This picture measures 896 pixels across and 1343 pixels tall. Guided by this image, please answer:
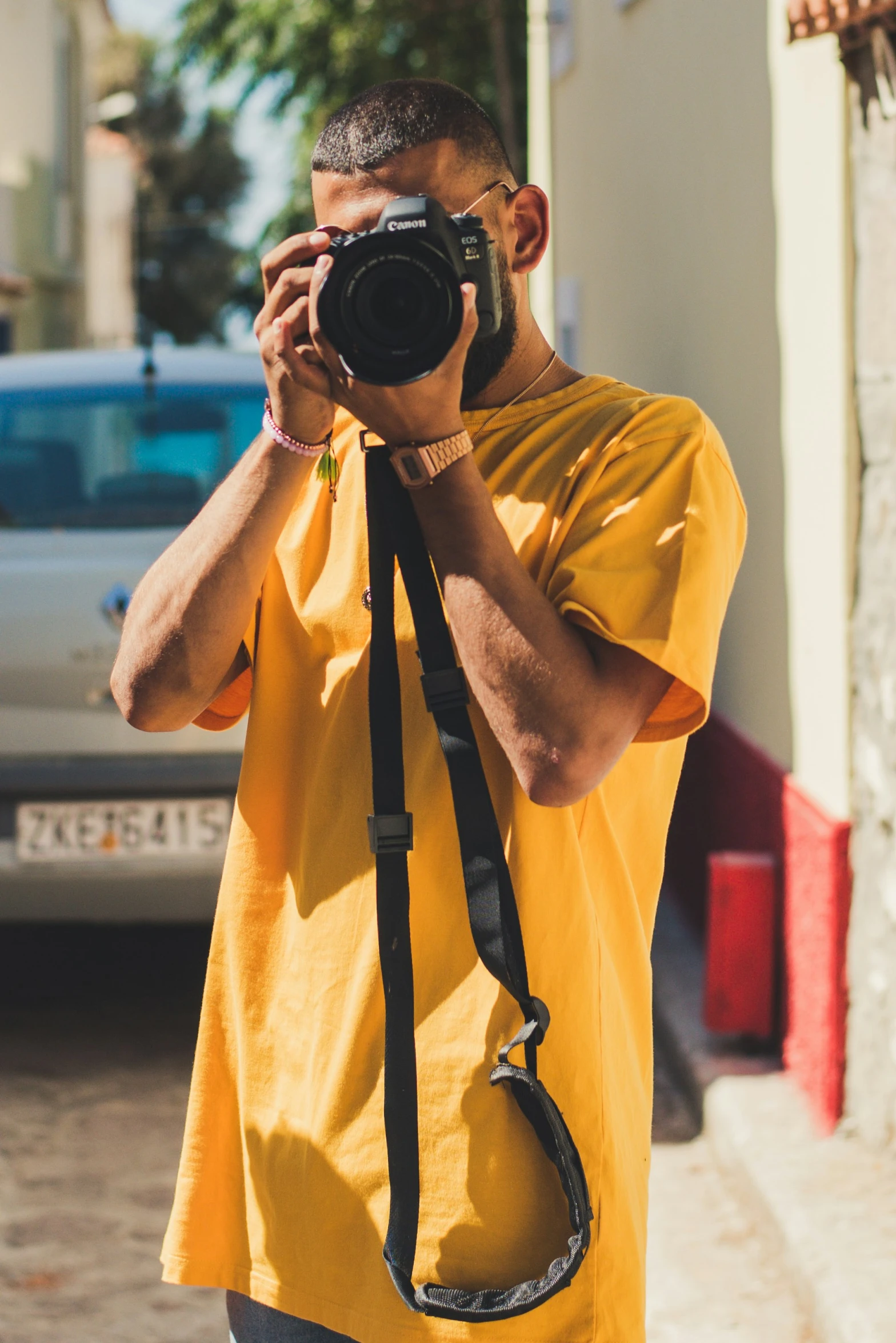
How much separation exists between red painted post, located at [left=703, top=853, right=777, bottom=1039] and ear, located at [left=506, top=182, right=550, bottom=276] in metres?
2.44

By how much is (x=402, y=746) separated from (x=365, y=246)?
1.47 ft

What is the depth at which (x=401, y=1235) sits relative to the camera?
141 centimetres

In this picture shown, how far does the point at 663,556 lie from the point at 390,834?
346 millimetres

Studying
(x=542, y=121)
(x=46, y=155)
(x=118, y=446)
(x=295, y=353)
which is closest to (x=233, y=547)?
(x=295, y=353)

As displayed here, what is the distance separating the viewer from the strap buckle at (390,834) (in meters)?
1.44

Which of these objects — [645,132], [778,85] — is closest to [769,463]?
[778,85]

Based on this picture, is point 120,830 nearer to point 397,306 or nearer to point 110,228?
point 397,306

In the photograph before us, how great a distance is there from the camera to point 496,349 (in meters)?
1.57

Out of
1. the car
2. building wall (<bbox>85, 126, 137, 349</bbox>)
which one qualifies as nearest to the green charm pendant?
the car

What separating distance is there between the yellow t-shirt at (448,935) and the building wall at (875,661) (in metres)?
1.72

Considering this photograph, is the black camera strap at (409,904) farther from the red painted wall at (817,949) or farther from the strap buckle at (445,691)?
the red painted wall at (817,949)

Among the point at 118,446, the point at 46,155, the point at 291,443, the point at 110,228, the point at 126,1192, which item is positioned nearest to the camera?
the point at 291,443

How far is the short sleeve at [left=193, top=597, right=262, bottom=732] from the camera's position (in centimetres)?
163

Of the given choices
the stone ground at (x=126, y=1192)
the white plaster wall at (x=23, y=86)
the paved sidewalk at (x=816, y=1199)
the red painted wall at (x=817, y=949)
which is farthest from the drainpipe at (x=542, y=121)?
the white plaster wall at (x=23, y=86)
